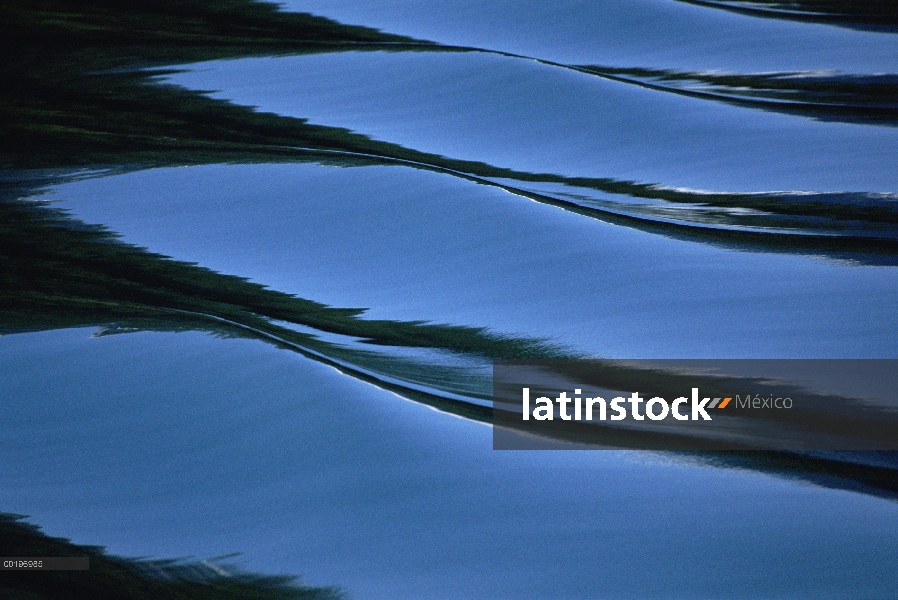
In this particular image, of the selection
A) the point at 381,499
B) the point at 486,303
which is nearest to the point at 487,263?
the point at 486,303

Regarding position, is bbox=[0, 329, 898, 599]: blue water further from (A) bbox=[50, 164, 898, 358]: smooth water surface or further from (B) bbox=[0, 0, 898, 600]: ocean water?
(A) bbox=[50, 164, 898, 358]: smooth water surface

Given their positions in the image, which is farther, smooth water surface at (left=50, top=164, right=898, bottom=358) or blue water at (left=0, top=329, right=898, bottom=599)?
smooth water surface at (left=50, top=164, right=898, bottom=358)

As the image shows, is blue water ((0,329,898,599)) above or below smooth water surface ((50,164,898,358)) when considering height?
below

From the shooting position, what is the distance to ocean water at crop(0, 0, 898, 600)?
0.43 meters

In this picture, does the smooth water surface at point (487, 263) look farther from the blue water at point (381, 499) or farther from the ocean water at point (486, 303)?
the blue water at point (381, 499)

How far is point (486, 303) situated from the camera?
595 millimetres

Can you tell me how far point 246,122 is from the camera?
83 cm

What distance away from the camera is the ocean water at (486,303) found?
427 mm

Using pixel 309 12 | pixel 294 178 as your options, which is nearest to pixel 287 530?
pixel 294 178

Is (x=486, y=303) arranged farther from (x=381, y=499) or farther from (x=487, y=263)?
(x=381, y=499)

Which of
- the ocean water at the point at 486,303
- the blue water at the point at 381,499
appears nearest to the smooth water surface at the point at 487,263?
the ocean water at the point at 486,303

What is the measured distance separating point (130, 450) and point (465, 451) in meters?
0.20

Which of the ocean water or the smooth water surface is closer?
the ocean water

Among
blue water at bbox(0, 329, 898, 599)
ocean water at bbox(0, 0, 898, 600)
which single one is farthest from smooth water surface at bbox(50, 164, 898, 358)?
blue water at bbox(0, 329, 898, 599)
